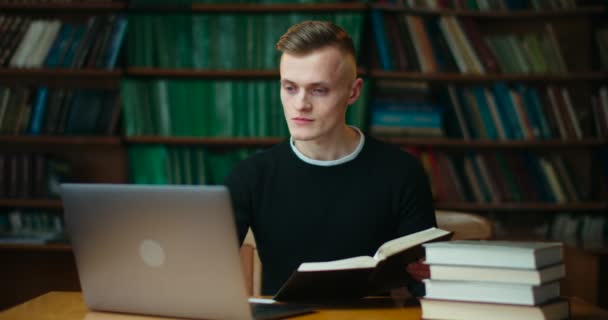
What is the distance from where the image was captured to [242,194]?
77.2 inches

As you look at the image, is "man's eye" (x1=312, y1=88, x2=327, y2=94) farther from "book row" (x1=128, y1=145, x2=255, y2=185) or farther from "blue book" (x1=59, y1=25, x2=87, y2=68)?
"blue book" (x1=59, y1=25, x2=87, y2=68)

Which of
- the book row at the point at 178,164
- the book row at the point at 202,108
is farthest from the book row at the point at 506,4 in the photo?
the book row at the point at 178,164

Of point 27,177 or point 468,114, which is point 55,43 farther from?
point 468,114

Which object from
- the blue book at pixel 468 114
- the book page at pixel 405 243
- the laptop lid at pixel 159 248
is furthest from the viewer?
the blue book at pixel 468 114

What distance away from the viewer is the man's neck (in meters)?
1.93

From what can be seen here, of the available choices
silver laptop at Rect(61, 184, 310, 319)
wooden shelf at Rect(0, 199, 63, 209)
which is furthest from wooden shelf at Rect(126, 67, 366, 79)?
silver laptop at Rect(61, 184, 310, 319)

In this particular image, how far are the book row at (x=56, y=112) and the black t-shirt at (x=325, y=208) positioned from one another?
2121 millimetres

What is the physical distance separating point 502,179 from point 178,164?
1.57 m

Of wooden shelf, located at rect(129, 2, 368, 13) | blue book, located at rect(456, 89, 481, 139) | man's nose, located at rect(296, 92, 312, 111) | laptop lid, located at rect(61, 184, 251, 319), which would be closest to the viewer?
laptop lid, located at rect(61, 184, 251, 319)

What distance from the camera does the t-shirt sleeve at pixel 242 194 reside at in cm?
193

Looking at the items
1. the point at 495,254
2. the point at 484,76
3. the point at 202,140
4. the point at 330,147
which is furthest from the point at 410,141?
the point at 495,254

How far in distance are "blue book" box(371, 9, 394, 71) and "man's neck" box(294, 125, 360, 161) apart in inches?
75.4

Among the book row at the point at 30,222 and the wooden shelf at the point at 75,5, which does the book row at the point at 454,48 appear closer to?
the wooden shelf at the point at 75,5

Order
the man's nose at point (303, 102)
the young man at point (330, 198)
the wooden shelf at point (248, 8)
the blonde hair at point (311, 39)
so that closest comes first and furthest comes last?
the man's nose at point (303, 102), the blonde hair at point (311, 39), the young man at point (330, 198), the wooden shelf at point (248, 8)
